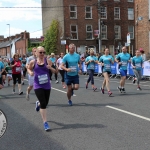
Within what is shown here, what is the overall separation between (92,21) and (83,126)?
43184 mm

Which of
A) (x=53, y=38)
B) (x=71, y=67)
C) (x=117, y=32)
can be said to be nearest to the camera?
(x=71, y=67)

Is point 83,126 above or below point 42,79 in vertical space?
below

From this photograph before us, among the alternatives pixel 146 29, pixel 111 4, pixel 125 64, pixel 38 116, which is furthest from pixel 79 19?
pixel 38 116

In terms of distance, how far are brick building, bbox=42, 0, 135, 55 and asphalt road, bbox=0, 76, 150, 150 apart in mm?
37562

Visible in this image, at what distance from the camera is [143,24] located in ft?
97.2

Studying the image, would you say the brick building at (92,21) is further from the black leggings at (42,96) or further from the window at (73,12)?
the black leggings at (42,96)

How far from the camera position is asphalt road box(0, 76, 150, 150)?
5.74 metres

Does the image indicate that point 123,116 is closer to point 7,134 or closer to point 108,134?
point 108,134

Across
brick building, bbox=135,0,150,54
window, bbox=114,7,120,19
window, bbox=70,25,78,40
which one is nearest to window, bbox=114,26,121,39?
window, bbox=114,7,120,19

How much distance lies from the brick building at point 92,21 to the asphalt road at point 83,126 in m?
37.6

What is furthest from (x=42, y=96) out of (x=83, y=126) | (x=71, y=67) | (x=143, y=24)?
(x=143, y=24)

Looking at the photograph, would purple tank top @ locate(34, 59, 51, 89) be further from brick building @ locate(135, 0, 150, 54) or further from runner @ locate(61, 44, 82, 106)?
brick building @ locate(135, 0, 150, 54)

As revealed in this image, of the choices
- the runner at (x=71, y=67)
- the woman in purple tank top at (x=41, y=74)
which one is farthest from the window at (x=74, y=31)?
the woman in purple tank top at (x=41, y=74)

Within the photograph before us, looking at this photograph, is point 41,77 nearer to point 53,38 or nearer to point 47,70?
point 47,70
